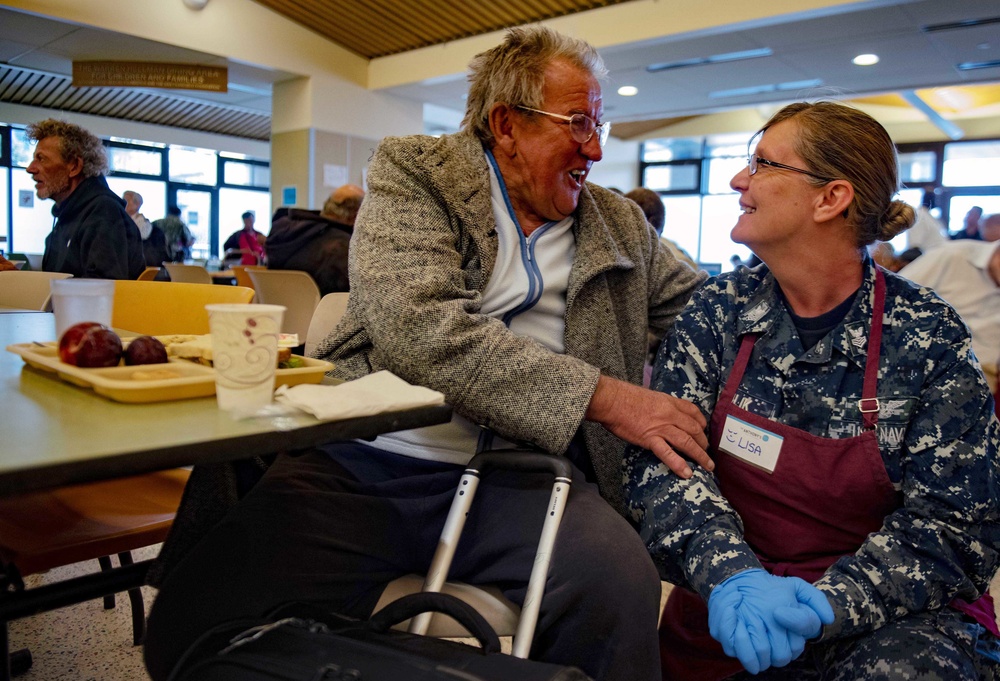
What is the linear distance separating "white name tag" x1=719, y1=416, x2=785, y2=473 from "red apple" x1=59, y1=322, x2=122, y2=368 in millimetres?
1008

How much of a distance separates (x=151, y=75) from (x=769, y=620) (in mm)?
9118

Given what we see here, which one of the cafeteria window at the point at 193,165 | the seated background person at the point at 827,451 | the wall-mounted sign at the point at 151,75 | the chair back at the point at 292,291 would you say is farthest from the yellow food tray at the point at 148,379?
the cafeteria window at the point at 193,165

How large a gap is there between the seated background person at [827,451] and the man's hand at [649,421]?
53mm

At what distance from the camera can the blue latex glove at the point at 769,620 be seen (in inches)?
42.1

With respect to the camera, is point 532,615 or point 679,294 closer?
point 532,615

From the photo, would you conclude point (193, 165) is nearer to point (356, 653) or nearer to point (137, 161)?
point (137, 161)

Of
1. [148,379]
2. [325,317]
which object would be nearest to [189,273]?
[325,317]

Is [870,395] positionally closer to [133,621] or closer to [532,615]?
[532,615]

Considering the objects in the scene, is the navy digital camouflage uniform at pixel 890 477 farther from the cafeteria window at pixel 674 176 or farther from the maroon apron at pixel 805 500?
the cafeteria window at pixel 674 176

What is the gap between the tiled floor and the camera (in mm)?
1830

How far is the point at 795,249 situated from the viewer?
136 centimetres

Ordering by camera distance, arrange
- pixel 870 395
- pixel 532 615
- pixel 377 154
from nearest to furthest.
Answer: pixel 532 615 < pixel 870 395 < pixel 377 154

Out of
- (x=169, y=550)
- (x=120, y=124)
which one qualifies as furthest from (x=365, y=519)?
(x=120, y=124)

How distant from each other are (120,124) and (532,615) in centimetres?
1351
